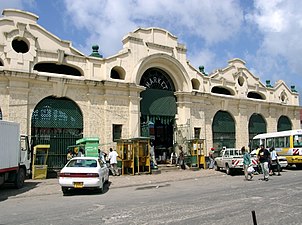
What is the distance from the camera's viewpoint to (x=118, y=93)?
22719 millimetres

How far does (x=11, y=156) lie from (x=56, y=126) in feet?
21.1

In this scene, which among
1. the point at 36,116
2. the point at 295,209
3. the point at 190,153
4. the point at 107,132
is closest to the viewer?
the point at 295,209

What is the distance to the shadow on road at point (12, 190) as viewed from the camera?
13.4 m

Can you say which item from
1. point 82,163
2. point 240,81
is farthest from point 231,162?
point 240,81

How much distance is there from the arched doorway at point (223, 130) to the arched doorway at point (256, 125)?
236cm

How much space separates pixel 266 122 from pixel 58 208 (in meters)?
26.8

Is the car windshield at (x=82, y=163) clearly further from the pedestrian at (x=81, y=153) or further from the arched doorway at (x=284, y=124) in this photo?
the arched doorway at (x=284, y=124)

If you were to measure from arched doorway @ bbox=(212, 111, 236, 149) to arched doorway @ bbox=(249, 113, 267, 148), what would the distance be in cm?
236

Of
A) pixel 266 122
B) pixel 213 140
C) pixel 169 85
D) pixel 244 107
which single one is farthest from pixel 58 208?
pixel 266 122

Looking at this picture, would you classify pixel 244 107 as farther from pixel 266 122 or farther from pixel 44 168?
pixel 44 168

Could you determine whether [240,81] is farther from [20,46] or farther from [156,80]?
[20,46]

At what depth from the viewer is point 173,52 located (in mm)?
25797

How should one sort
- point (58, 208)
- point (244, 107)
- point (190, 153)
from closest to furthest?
point (58, 208), point (190, 153), point (244, 107)

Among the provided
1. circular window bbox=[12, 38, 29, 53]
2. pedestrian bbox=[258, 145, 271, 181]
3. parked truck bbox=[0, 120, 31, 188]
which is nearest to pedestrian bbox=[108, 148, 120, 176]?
parked truck bbox=[0, 120, 31, 188]
